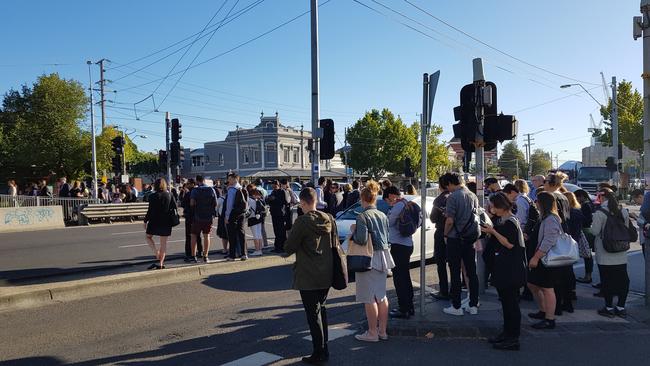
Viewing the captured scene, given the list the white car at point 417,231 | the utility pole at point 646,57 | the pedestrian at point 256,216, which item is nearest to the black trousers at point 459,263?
the white car at point 417,231

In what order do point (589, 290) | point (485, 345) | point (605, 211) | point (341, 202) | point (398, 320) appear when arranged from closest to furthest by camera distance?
1. point (485, 345)
2. point (398, 320)
3. point (605, 211)
4. point (589, 290)
5. point (341, 202)

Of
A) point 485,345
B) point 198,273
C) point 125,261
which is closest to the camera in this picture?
point 485,345

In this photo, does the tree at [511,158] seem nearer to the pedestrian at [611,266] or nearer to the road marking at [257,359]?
the pedestrian at [611,266]

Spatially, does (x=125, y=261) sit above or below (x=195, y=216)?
below

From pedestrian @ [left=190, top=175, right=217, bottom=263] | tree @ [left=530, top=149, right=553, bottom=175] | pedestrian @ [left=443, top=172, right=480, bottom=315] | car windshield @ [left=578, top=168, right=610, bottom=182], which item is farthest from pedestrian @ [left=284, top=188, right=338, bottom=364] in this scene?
tree @ [left=530, top=149, right=553, bottom=175]

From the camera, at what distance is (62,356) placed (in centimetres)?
528

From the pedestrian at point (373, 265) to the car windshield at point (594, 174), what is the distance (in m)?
33.1

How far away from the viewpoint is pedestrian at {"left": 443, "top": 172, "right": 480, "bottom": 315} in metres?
6.38

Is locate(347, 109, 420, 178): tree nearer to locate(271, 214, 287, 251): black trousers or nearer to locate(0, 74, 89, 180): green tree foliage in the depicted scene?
locate(0, 74, 89, 180): green tree foliage

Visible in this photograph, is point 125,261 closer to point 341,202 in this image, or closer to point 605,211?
point 341,202

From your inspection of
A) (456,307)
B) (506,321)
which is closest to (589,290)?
(456,307)

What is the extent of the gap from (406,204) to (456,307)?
1.51 meters

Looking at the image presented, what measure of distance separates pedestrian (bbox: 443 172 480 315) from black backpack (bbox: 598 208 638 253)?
1860mm

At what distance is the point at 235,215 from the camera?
35.1 feet
